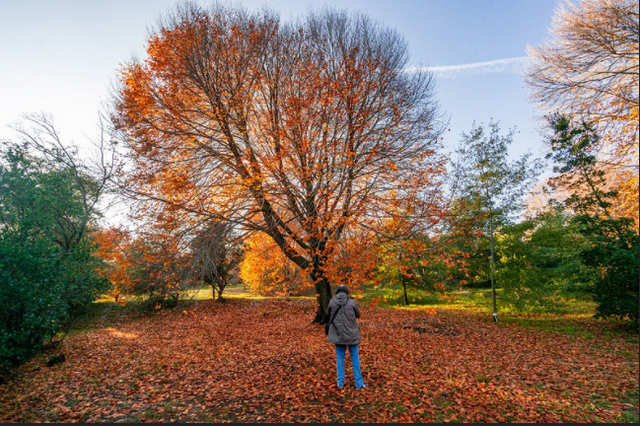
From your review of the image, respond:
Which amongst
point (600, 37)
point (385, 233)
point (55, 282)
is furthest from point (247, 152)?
point (600, 37)

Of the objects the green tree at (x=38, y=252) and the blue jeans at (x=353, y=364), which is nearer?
the blue jeans at (x=353, y=364)

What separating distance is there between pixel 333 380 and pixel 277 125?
348 inches

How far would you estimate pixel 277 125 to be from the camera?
10.9 m

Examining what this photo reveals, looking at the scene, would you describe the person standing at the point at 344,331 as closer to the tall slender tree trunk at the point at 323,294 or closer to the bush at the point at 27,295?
the tall slender tree trunk at the point at 323,294

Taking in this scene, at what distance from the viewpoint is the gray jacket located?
575 cm

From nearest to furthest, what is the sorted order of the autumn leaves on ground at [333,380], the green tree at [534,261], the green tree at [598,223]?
the autumn leaves on ground at [333,380] → the green tree at [598,223] → the green tree at [534,261]

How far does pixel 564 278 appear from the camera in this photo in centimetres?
1291

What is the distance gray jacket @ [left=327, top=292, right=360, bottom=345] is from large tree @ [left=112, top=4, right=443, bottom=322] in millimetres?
3830

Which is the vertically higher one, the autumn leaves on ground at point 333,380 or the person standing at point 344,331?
the person standing at point 344,331

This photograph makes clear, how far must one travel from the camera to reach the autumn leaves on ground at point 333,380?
4.96 m

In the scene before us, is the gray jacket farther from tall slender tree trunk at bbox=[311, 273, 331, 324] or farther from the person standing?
tall slender tree trunk at bbox=[311, 273, 331, 324]

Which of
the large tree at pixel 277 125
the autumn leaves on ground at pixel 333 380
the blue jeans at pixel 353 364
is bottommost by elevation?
the autumn leaves on ground at pixel 333 380

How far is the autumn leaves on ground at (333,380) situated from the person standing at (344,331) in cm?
A: 40

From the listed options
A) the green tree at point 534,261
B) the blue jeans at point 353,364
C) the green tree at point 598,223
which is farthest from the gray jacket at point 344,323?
the green tree at point 534,261
